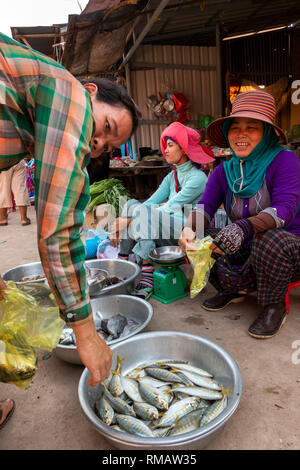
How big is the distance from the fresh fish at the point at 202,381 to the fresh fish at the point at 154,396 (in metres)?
0.17

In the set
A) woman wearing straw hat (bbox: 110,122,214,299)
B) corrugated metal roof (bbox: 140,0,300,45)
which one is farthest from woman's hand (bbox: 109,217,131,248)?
corrugated metal roof (bbox: 140,0,300,45)

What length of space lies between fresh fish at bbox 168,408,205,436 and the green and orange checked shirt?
0.77m

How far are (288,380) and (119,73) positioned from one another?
742cm

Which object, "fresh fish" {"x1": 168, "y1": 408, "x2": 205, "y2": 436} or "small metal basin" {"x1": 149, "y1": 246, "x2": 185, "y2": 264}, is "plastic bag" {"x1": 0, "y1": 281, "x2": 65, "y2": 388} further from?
"small metal basin" {"x1": 149, "y1": 246, "x2": 185, "y2": 264}

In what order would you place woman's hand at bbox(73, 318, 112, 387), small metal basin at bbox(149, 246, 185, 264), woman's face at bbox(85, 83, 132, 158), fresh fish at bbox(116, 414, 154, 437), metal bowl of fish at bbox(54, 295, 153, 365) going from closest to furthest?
woman's hand at bbox(73, 318, 112, 387) < woman's face at bbox(85, 83, 132, 158) < fresh fish at bbox(116, 414, 154, 437) < metal bowl of fish at bbox(54, 295, 153, 365) < small metal basin at bbox(149, 246, 185, 264)

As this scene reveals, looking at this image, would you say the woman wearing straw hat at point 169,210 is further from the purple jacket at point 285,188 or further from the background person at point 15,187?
the background person at point 15,187

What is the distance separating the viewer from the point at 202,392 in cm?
142

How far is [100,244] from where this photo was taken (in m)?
3.38

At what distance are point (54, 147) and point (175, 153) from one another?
2163mm

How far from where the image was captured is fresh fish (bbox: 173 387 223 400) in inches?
54.8

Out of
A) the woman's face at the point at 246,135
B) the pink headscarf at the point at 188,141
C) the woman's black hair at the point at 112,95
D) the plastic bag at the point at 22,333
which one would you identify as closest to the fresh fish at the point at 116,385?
the plastic bag at the point at 22,333

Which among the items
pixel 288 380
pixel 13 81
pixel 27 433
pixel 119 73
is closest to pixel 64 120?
pixel 13 81

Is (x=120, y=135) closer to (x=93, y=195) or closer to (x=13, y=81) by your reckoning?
(x=13, y=81)

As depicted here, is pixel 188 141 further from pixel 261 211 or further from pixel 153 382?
pixel 153 382
